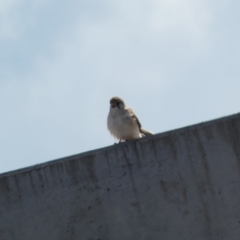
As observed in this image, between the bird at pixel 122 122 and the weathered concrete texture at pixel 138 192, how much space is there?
5.86 feet

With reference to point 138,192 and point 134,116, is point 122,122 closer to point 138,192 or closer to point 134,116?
Result: point 134,116

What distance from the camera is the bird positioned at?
14000 mm

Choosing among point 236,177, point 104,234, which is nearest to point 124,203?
point 104,234

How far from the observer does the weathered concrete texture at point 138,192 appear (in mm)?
11750

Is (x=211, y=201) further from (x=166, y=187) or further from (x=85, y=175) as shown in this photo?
(x=85, y=175)

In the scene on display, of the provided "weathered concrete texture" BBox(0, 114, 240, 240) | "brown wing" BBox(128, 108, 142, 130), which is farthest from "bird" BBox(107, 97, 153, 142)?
"weathered concrete texture" BBox(0, 114, 240, 240)

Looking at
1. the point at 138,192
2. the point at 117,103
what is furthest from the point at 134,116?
the point at 138,192

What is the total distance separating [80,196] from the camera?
39.7ft

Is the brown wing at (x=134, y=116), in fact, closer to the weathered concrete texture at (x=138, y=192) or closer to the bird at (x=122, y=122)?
the bird at (x=122, y=122)

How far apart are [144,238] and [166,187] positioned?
2.04 feet

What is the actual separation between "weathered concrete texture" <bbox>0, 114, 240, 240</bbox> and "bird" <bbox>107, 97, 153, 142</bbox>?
1.79 meters

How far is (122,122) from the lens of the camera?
14023 mm

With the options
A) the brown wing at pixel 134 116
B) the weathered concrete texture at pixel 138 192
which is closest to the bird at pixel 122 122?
the brown wing at pixel 134 116

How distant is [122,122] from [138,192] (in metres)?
2.21
